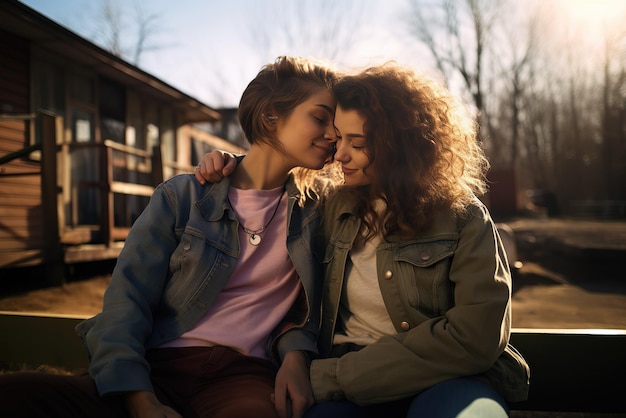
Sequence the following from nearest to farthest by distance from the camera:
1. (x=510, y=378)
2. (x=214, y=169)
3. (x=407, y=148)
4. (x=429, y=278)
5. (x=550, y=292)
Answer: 1. (x=510, y=378)
2. (x=429, y=278)
3. (x=407, y=148)
4. (x=214, y=169)
5. (x=550, y=292)

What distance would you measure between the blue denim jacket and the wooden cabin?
15.2 ft

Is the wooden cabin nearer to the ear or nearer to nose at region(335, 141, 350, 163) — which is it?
the ear

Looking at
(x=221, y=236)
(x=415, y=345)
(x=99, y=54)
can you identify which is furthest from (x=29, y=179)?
(x=415, y=345)

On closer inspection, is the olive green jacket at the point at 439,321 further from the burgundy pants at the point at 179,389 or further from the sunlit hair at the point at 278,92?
the sunlit hair at the point at 278,92

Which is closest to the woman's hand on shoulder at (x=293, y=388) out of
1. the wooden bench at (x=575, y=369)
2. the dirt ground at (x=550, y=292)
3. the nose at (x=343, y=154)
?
the nose at (x=343, y=154)

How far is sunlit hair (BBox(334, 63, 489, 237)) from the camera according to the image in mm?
1831

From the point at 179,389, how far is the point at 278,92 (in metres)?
1.17

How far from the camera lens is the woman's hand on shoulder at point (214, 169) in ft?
6.68

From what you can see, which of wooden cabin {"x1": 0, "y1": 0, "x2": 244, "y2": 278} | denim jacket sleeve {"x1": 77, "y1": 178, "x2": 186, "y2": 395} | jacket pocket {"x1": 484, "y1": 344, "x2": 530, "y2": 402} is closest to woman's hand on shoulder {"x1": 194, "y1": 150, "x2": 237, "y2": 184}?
denim jacket sleeve {"x1": 77, "y1": 178, "x2": 186, "y2": 395}

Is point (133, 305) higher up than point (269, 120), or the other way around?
point (269, 120)

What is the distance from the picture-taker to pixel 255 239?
6.51ft

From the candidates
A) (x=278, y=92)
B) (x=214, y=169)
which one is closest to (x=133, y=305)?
(x=214, y=169)

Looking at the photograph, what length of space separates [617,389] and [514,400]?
22.4 inches

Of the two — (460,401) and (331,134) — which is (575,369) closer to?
(460,401)
